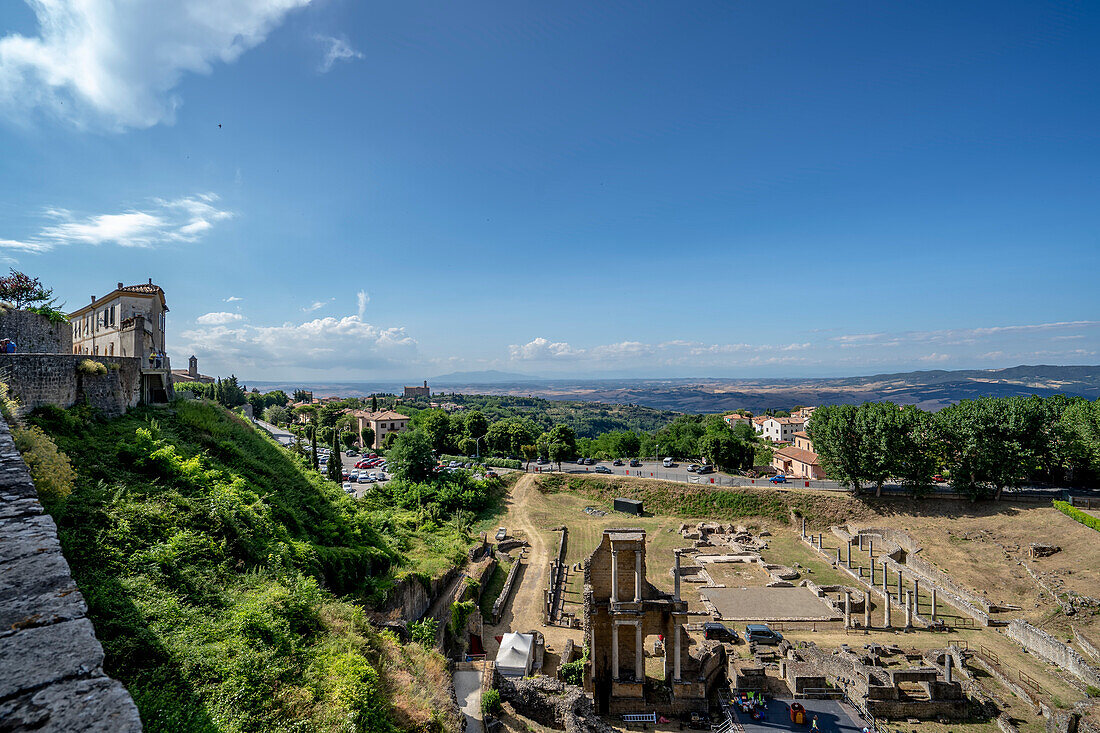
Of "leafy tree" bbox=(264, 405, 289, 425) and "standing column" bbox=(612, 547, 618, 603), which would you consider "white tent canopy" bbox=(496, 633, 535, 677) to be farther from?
"leafy tree" bbox=(264, 405, 289, 425)

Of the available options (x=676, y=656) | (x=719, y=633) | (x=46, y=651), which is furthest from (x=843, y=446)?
(x=46, y=651)

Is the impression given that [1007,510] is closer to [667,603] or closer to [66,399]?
[667,603]

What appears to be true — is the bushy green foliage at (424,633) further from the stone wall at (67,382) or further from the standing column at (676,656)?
the stone wall at (67,382)

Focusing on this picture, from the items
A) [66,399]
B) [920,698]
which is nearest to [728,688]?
[920,698]

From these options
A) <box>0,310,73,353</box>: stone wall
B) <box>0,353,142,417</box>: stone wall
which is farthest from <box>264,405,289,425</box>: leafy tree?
<box>0,310,73,353</box>: stone wall

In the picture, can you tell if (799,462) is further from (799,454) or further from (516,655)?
(516,655)

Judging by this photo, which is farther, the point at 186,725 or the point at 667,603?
the point at 667,603
